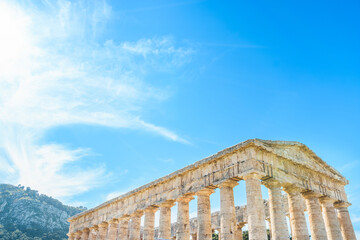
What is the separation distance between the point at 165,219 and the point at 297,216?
365 inches

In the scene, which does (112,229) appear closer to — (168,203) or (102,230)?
(102,230)

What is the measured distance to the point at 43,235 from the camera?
7044 centimetres

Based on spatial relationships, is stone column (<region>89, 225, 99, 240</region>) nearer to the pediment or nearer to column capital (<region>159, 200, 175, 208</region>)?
column capital (<region>159, 200, 175, 208</region>)

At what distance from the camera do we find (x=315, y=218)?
19.1 meters

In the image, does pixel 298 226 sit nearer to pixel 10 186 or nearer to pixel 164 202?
pixel 164 202

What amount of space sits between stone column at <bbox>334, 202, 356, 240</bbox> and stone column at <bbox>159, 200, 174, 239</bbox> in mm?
12729

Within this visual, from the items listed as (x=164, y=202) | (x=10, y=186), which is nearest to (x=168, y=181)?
(x=164, y=202)

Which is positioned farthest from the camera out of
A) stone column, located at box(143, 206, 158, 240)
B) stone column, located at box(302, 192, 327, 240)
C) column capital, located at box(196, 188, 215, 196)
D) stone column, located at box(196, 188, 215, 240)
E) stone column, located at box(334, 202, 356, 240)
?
stone column, located at box(143, 206, 158, 240)

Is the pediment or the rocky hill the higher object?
the rocky hill

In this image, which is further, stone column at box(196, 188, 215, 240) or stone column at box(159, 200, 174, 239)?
stone column at box(159, 200, 174, 239)

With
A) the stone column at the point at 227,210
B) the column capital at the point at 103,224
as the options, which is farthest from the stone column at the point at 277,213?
the column capital at the point at 103,224

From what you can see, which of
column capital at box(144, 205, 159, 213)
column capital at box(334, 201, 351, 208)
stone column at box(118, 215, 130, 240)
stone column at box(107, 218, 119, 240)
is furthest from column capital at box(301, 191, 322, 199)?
stone column at box(107, 218, 119, 240)

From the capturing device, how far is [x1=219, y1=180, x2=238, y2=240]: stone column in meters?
16.8

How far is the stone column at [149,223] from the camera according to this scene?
74.5 feet
